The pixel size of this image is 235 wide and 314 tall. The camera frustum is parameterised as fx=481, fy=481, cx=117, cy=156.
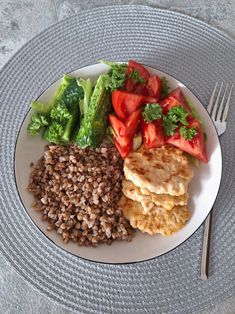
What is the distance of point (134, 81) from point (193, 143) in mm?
336

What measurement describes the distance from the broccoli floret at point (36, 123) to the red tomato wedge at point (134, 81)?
13.5 inches

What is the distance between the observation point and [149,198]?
5.74 ft

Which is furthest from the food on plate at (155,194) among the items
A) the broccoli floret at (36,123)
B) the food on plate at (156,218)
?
the broccoli floret at (36,123)

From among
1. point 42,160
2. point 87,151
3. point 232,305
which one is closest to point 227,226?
point 232,305

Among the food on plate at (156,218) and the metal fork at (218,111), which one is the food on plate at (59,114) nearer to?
the food on plate at (156,218)

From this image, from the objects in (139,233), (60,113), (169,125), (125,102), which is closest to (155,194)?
(139,233)

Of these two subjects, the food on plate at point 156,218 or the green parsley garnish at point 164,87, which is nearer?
the food on plate at point 156,218

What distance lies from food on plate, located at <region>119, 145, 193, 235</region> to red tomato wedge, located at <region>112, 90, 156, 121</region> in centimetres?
18

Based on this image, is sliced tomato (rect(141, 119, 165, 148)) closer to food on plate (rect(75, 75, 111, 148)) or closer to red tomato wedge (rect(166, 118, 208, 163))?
red tomato wedge (rect(166, 118, 208, 163))

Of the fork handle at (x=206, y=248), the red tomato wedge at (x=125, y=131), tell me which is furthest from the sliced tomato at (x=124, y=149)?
the fork handle at (x=206, y=248)

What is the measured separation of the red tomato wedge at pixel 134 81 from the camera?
6.11ft

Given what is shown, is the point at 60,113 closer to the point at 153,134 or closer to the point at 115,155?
the point at 115,155

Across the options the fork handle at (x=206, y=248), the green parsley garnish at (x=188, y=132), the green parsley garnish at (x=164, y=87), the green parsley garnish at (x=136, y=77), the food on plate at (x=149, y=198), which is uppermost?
the green parsley garnish at (x=136, y=77)

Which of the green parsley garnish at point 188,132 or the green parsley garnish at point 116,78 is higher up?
the green parsley garnish at point 116,78
